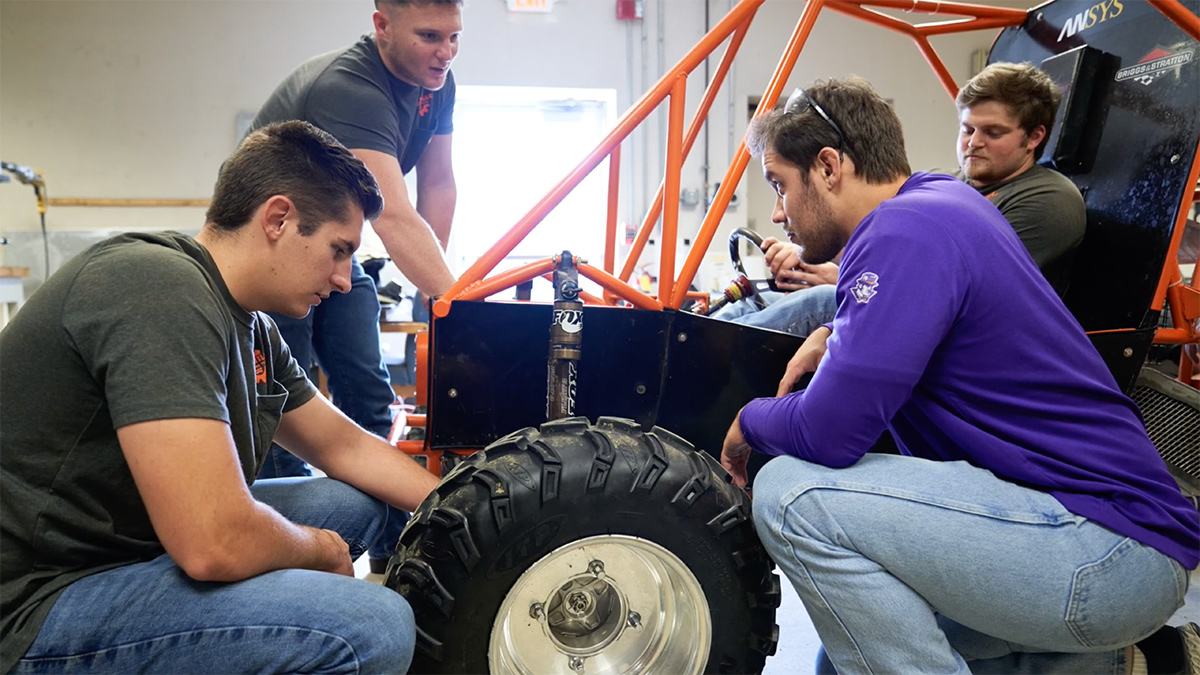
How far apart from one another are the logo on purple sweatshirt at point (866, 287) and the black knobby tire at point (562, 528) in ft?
1.34

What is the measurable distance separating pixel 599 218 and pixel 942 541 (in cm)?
529

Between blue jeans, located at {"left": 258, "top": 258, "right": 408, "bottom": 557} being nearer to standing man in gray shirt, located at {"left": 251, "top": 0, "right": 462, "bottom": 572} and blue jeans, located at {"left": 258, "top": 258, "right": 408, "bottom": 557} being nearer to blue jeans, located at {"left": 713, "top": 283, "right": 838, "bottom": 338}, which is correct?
standing man in gray shirt, located at {"left": 251, "top": 0, "right": 462, "bottom": 572}

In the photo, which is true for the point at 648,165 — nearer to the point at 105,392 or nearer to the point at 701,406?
the point at 701,406

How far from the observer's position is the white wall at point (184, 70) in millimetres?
5527

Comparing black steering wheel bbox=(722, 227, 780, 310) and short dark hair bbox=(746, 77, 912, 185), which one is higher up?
short dark hair bbox=(746, 77, 912, 185)

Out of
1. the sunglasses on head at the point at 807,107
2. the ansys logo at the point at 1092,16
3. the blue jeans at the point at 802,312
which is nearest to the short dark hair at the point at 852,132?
the sunglasses on head at the point at 807,107

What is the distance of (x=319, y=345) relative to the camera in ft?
7.97

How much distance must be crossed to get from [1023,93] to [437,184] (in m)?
1.93

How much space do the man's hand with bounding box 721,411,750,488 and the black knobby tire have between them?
0.13m

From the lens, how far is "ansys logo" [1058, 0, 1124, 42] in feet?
7.11

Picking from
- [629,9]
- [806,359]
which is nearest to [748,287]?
[806,359]

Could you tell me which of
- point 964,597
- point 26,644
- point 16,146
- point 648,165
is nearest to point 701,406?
point 964,597

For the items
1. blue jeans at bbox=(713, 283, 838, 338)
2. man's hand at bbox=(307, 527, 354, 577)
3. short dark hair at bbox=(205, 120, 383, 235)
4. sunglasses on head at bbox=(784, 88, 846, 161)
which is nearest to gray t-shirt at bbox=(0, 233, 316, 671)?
short dark hair at bbox=(205, 120, 383, 235)

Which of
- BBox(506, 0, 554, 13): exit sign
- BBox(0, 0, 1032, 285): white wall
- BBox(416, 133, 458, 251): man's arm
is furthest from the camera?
BBox(506, 0, 554, 13): exit sign
